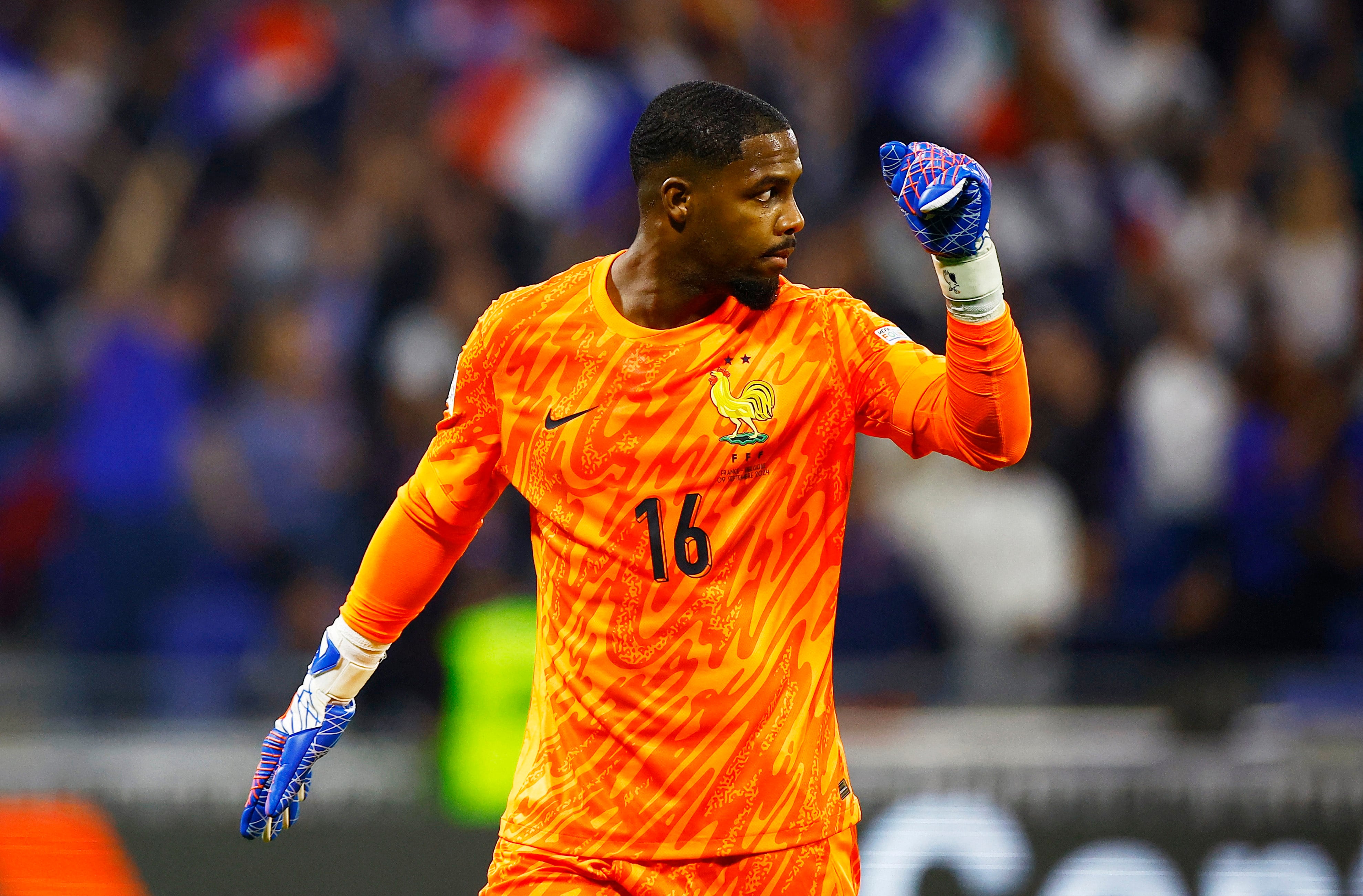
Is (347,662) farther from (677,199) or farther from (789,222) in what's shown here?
(789,222)

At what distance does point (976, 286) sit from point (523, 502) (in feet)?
15.2

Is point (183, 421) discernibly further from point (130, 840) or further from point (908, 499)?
point (908, 499)

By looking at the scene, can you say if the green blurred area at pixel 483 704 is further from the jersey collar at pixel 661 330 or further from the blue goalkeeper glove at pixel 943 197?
the blue goalkeeper glove at pixel 943 197

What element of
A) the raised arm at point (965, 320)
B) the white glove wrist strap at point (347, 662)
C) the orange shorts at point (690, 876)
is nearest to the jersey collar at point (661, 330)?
the raised arm at point (965, 320)

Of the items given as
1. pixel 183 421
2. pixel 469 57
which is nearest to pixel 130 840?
pixel 183 421

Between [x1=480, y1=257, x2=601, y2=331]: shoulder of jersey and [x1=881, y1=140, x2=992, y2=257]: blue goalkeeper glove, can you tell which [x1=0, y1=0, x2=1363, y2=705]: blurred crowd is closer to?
[x1=480, y1=257, x2=601, y2=331]: shoulder of jersey

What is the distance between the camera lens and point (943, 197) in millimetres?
3080

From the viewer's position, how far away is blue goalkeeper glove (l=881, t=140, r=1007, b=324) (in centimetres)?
310

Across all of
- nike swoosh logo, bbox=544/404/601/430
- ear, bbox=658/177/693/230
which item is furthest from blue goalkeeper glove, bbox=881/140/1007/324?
nike swoosh logo, bbox=544/404/601/430

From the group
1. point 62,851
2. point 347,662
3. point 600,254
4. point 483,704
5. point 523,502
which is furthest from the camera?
point 600,254

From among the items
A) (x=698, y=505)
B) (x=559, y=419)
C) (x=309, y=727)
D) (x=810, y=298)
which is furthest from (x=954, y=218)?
(x=309, y=727)

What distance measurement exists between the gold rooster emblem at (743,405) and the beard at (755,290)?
158 mm

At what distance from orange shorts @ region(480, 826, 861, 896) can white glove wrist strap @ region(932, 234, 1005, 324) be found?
1.10 m

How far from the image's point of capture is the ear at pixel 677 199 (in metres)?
3.36
